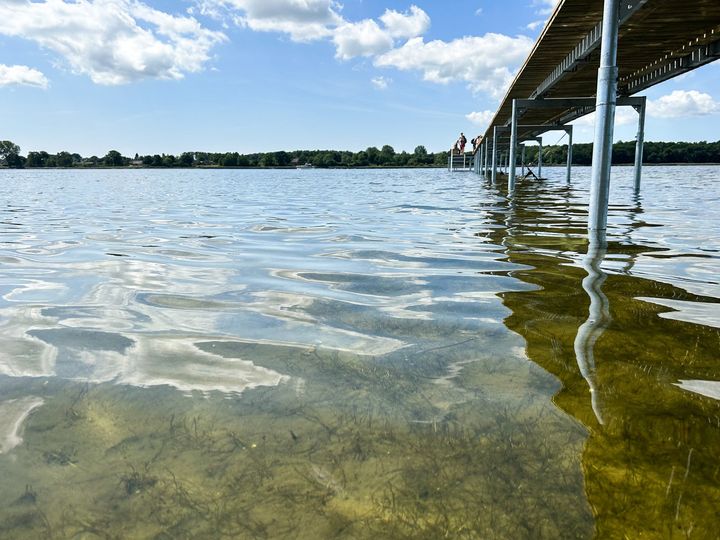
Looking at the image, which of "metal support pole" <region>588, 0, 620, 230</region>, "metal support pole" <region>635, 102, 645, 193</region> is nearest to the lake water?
"metal support pole" <region>588, 0, 620, 230</region>

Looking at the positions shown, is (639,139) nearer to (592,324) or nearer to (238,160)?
(592,324)

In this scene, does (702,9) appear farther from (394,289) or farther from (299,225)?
(394,289)

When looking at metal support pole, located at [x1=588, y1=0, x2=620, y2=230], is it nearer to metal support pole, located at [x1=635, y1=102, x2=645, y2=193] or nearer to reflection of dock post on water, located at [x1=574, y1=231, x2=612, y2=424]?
reflection of dock post on water, located at [x1=574, y1=231, x2=612, y2=424]

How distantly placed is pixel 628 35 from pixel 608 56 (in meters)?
6.87

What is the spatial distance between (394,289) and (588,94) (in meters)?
20.6

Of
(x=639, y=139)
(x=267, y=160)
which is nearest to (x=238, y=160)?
(x=267, y=160)

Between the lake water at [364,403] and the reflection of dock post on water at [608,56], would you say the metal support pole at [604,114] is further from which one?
the lake water at [364,403]

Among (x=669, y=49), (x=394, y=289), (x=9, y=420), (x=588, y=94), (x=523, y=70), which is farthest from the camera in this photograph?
(x=588, y=94)

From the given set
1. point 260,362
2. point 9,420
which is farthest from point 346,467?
point 9,420

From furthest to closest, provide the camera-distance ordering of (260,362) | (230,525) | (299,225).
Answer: (299,225)
(260,362)
(230,525)

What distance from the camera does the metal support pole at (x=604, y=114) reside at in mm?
7559

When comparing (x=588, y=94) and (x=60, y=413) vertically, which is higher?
(x=588, y=94)

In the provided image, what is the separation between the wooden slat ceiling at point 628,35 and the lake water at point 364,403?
8.19m

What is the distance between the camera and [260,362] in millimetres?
2846
